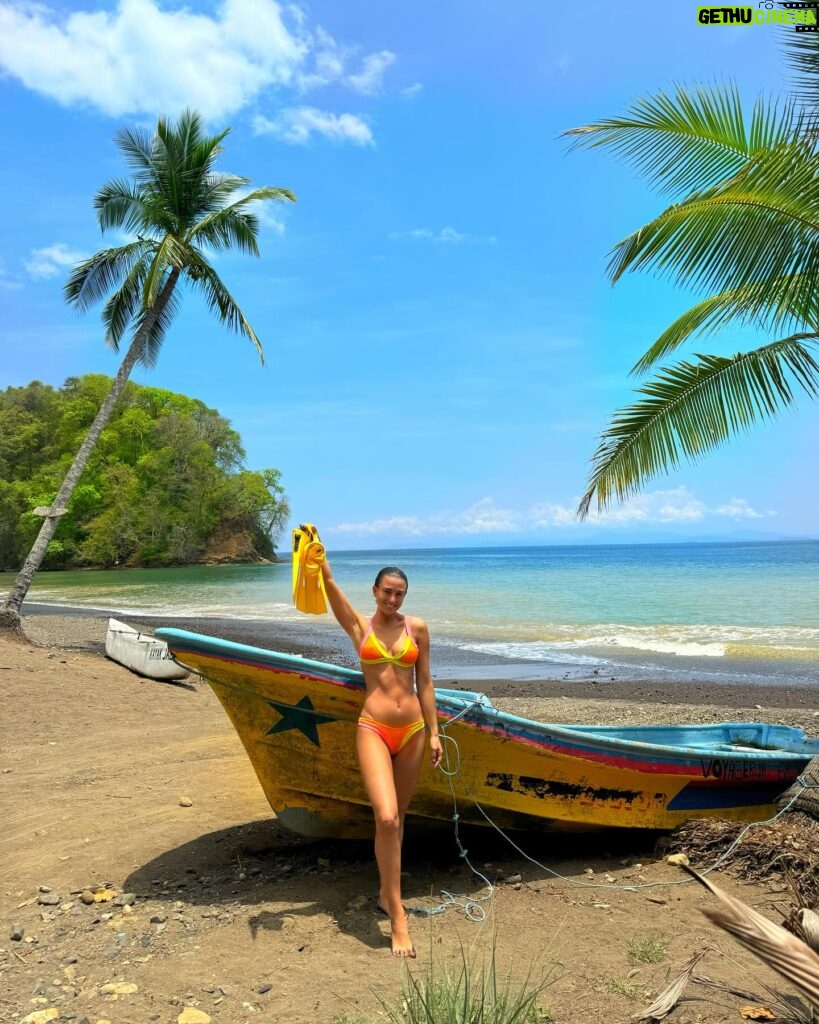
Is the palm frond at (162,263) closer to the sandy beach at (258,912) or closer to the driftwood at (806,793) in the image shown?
the sandy beach at (258,912)

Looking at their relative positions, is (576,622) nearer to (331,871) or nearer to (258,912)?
(331,871)

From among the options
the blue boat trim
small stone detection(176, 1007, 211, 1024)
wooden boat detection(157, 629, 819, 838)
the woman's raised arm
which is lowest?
small stone detection(176, 1007, 211, 1024)

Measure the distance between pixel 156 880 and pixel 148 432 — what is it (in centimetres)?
5958

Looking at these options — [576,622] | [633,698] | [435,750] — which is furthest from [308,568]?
[576,622]

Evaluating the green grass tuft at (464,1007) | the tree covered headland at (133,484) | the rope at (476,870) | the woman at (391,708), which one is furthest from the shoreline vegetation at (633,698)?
the tree covered headland at (133,484)

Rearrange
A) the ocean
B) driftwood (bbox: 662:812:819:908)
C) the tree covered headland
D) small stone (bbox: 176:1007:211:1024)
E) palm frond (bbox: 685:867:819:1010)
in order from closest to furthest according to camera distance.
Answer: palm frond (bbox: 685:867:819:1010) → small stone (bbox: 176:1007:211:1024) → driftwood (bbox: 662:812:819:908) → the ocean → the tree covered headland

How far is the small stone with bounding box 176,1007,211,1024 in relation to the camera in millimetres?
3061

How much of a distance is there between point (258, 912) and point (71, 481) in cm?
1278

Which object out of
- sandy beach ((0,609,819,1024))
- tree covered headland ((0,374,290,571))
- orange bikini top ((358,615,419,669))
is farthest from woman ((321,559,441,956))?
tree covered headland ((0,374,290,571))

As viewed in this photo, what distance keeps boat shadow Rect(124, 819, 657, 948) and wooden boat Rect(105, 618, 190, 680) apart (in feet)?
23.9

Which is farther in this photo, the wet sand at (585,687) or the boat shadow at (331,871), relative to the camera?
the wet sand at (585,687)

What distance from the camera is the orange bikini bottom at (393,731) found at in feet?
12.7

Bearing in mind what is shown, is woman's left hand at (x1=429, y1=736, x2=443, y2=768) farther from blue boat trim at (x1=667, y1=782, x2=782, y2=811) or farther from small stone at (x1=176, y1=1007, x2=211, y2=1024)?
blue boat trim at (x1=667, y1=782, x2=782, y2=811)

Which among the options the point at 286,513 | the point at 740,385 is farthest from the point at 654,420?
the point at 286,513
